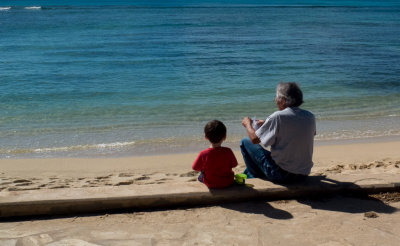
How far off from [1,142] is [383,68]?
44.3 ft

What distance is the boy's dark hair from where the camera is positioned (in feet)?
14.4

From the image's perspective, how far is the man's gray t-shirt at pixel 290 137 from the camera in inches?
176

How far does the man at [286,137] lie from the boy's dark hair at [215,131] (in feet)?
1.19

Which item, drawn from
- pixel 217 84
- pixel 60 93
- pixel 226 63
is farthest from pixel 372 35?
pixel 60 93

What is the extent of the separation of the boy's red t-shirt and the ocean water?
361 cm

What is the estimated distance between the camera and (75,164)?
7281 millimetres

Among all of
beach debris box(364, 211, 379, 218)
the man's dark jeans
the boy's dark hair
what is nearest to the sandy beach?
the man's dark jeans

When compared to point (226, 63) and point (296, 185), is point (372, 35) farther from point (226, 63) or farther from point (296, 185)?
point (296, 185)

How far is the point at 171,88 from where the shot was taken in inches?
531

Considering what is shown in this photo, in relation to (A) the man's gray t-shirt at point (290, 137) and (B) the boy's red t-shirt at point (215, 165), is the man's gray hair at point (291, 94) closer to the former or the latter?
(A) the man's gray t-shirt at point (290, 137)

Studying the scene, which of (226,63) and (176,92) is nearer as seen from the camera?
(176,92)

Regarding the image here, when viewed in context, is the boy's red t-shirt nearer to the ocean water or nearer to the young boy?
the young boy

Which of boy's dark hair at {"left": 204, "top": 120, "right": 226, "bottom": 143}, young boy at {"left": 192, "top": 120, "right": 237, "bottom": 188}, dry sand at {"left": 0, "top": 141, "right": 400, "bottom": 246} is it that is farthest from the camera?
young boy at {"left": 192, "top": 120, "right": 237, "bottom": 188}

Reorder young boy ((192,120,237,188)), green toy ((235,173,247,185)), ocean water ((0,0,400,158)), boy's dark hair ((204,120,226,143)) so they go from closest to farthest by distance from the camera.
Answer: boy's dark hair ((204,120,226,143)) → young boy ((192,120,237,188)) → green toy ((235,173,247,185)) → ocean water ((0,0,400,158))
